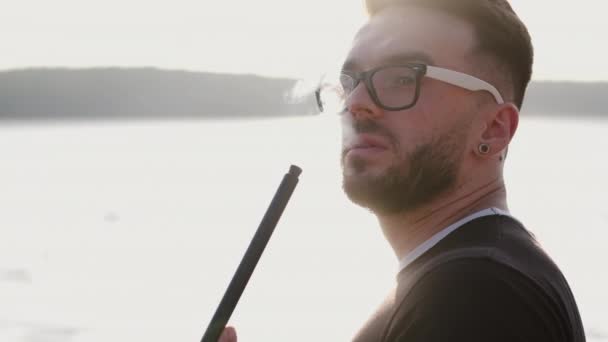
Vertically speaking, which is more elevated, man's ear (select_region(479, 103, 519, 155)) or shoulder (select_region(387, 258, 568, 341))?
man's ear (select_region(479, 103, 519, 155))

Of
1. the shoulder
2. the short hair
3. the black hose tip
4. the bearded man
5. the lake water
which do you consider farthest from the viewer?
the lake water

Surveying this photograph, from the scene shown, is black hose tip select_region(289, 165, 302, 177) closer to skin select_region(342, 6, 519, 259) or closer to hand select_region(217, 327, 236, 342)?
skin select_region(342, 6, 519, 259)

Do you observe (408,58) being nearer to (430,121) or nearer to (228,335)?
(430,121)

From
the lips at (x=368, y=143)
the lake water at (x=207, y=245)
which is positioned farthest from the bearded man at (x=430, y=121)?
the lake water at (x=207, y=245)

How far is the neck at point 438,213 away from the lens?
192cm

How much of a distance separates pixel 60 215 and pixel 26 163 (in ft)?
34.2

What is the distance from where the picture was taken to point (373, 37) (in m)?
2.05

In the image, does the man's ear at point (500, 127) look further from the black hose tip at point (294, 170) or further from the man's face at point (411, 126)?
the black hose tip at point (294, 170)

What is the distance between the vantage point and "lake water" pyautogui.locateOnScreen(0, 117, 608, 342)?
7414mm

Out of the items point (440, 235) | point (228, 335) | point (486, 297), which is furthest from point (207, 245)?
point (486, 297)

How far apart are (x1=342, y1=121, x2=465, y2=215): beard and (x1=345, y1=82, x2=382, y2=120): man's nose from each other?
0.04 metres

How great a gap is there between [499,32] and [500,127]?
196 mm

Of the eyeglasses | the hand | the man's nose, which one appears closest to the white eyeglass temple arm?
the eyeglasses

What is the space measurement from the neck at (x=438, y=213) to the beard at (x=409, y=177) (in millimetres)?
17
